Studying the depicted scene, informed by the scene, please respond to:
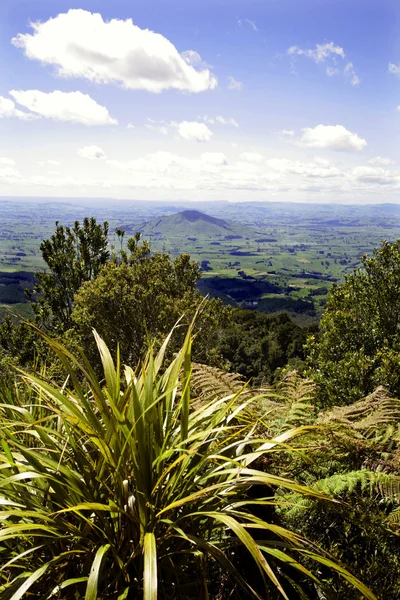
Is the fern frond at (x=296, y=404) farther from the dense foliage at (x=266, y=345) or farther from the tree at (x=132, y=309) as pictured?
the dense foliage at (x=266, y=345)

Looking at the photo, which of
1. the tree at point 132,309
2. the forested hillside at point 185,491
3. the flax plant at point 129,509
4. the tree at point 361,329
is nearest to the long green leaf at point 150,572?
the forested hillside at point 185,491

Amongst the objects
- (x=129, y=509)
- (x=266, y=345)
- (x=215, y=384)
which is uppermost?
(x=215, y=384)

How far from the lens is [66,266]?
1473 centimetres


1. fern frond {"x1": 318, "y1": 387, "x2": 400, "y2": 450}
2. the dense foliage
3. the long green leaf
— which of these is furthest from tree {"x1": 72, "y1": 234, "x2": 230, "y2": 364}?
the dense foliage

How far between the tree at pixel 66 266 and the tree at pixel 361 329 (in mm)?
8893

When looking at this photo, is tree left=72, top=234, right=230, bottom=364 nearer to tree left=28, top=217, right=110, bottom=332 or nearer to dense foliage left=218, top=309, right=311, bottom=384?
tree left=28, top=217, right=110, bottom=332

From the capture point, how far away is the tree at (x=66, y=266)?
569 inches

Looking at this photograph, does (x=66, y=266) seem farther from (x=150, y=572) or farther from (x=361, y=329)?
(x=150, y=572)

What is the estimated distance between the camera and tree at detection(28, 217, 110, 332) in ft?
47.4

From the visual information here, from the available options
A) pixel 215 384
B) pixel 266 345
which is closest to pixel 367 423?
pixel 215 384

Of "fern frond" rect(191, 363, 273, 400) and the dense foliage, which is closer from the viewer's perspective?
"fern frond" rect(191, 363, 273, 400)

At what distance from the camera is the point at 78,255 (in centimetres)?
1506

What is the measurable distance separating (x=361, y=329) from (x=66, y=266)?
10772mm

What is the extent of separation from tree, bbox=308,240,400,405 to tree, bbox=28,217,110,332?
889 cm
